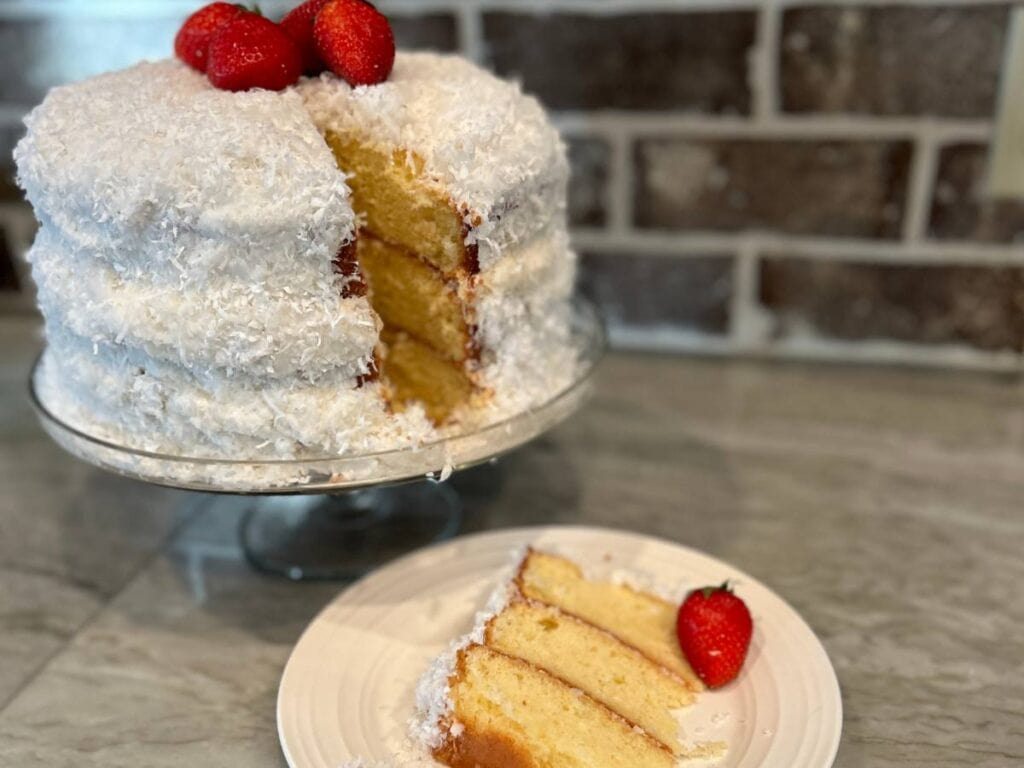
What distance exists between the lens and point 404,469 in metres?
0.92

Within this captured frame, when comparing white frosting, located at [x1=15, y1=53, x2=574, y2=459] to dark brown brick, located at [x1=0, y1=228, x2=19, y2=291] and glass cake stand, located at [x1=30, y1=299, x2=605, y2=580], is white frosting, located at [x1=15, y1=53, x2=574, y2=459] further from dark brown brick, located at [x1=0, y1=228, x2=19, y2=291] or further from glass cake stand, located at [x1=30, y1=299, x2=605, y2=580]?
dark brown brick, located at [x1=0, y1=228, x2=19, y2=291]

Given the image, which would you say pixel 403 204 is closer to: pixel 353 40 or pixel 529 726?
pixel 353 40

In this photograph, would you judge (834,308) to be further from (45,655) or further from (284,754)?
(45,655)

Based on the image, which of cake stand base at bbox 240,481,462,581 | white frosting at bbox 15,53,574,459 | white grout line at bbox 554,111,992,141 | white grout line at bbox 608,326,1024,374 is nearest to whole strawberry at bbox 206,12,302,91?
white frosting at bbox 15,53,574,459

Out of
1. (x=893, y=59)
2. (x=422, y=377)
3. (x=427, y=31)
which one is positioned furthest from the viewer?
(x=427, y=31)

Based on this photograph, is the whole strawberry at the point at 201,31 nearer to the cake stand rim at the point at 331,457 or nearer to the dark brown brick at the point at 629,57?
the cake stand rim at the point at 331,457

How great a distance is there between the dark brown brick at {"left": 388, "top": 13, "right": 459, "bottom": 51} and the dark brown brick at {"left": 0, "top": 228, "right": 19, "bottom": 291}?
887 mm

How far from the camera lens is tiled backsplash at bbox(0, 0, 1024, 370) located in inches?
55.2

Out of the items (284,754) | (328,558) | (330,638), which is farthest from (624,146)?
(284,754)

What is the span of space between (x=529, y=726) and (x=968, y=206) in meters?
1.08

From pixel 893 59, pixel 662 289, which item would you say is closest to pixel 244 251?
pixel 662 289

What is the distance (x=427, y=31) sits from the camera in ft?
4.93

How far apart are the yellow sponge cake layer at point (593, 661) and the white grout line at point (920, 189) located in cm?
89

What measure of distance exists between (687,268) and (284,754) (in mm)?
1028
